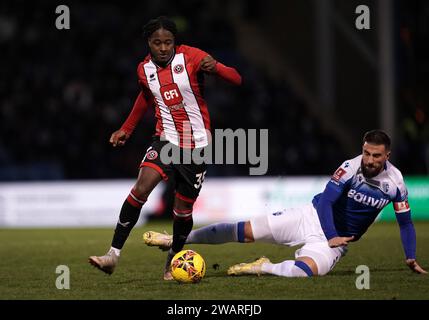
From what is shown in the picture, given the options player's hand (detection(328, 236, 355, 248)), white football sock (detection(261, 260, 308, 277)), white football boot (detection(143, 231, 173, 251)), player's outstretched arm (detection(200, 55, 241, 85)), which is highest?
player's outstretched arm (detection(200, 55, 241, 85))

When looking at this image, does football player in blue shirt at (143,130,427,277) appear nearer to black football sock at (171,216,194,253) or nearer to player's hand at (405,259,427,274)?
player's hand at (405,259,427,274)

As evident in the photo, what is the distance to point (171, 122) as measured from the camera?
26.4 feet

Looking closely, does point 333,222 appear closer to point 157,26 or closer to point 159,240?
point 159,240

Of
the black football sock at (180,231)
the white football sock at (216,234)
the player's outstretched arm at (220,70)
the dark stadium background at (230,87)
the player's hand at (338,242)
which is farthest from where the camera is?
the dark stadium background at (230,87)

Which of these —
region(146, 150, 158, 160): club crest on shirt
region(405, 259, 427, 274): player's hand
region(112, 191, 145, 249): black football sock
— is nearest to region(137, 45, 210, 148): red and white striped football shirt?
region(146, 150, 158, 160): club crest on shirt

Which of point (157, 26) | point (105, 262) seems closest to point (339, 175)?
point (157, 26)

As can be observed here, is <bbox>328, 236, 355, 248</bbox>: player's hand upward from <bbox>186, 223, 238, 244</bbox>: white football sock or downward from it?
upward

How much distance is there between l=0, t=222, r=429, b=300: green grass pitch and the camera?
7.04 m

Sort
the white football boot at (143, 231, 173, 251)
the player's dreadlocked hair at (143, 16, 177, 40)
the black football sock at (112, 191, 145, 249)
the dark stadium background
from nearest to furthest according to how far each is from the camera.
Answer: the player's dreadlocked hair at (143, 16, 177, 40), the black football sock at (112, 191, 145, 249), the white football boot at (143, 231, 173, 251), the dark stadium background

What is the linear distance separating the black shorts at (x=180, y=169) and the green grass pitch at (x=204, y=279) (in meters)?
0.80

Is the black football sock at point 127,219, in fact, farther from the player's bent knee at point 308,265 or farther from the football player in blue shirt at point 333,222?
the player's bent knee at point 308,265

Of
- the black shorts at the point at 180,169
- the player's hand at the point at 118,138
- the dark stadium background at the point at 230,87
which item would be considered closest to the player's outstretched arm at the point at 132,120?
the player's hand at the point at 118,138

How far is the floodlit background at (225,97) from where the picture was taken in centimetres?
1769

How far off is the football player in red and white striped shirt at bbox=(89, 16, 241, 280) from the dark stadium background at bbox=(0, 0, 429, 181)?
8183 millimetres
